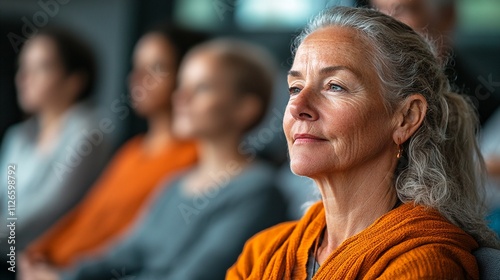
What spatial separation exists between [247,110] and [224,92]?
9cm

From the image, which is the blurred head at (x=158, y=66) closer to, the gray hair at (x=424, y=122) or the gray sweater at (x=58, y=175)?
the gray sweater at (x=58, y=175)

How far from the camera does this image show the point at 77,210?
10.9 ft

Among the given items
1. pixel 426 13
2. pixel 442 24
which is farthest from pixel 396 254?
pixel 442 24

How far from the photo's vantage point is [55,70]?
3.46 metres

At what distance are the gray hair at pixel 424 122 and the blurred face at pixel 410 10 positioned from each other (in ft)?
0.80

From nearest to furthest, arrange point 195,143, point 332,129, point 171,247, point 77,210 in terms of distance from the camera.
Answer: point 332,129 < point 171,247 < point 195,143 < point 77,210

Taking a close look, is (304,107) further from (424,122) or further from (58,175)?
(58,175)

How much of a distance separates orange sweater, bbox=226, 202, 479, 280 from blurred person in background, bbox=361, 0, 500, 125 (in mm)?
378

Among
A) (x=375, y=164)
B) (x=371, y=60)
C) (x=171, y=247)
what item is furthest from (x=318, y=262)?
(x=171, y=247)

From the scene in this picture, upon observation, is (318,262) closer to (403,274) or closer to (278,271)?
(278,271)

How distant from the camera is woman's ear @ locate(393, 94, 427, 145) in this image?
1.29 metres

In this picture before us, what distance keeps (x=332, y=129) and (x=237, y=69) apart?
1406mm

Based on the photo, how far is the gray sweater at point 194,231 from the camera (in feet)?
7.89

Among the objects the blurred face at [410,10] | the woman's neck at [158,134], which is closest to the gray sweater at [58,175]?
the woman's neck at [158,134]
